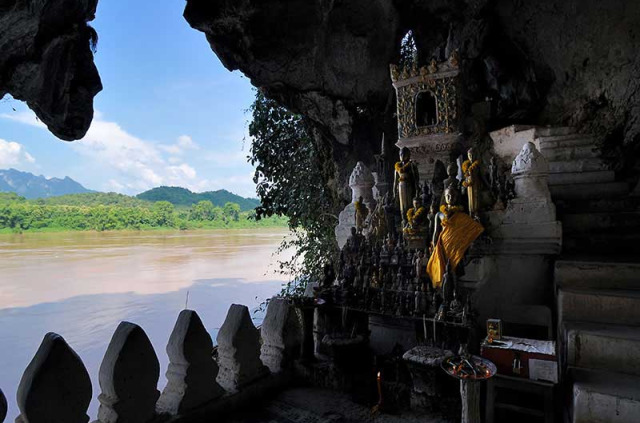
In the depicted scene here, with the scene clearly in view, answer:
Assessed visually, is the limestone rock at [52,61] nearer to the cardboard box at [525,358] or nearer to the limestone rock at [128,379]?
the limestone rock at [128,379]

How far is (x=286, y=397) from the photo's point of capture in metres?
3.30

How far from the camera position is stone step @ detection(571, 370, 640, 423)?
83.0 inches

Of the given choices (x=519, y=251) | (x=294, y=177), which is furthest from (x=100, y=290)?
(x=519, y=251)

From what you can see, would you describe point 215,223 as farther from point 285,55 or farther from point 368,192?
point 368,192

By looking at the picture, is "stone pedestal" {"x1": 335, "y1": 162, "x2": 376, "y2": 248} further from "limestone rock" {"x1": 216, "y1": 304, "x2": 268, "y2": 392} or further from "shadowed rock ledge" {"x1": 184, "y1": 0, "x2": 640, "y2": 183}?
"shadowed rock ledge" {"x1": 184, "y1": 0, "x2": 640, "y2": 183}

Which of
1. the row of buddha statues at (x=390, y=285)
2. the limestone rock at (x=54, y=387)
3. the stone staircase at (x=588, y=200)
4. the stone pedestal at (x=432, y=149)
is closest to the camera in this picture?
the limestone rock at (x=54, y=387)

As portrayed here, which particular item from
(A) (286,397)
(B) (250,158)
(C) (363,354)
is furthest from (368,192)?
(B) (250,158)

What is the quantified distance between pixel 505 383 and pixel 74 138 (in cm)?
1202

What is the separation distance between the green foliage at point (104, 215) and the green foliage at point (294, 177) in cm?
185

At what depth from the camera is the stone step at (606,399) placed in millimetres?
2109

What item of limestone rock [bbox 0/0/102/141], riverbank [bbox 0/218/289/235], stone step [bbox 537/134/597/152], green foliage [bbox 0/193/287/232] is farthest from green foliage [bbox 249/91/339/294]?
stone step [bbox 537/134/597/152]

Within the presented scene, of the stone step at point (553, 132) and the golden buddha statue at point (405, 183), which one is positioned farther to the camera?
the stone step at point (553, 132)

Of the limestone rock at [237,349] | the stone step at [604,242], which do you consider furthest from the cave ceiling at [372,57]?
the limestone rock at [237,349]

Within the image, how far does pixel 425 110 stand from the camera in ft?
31.3
